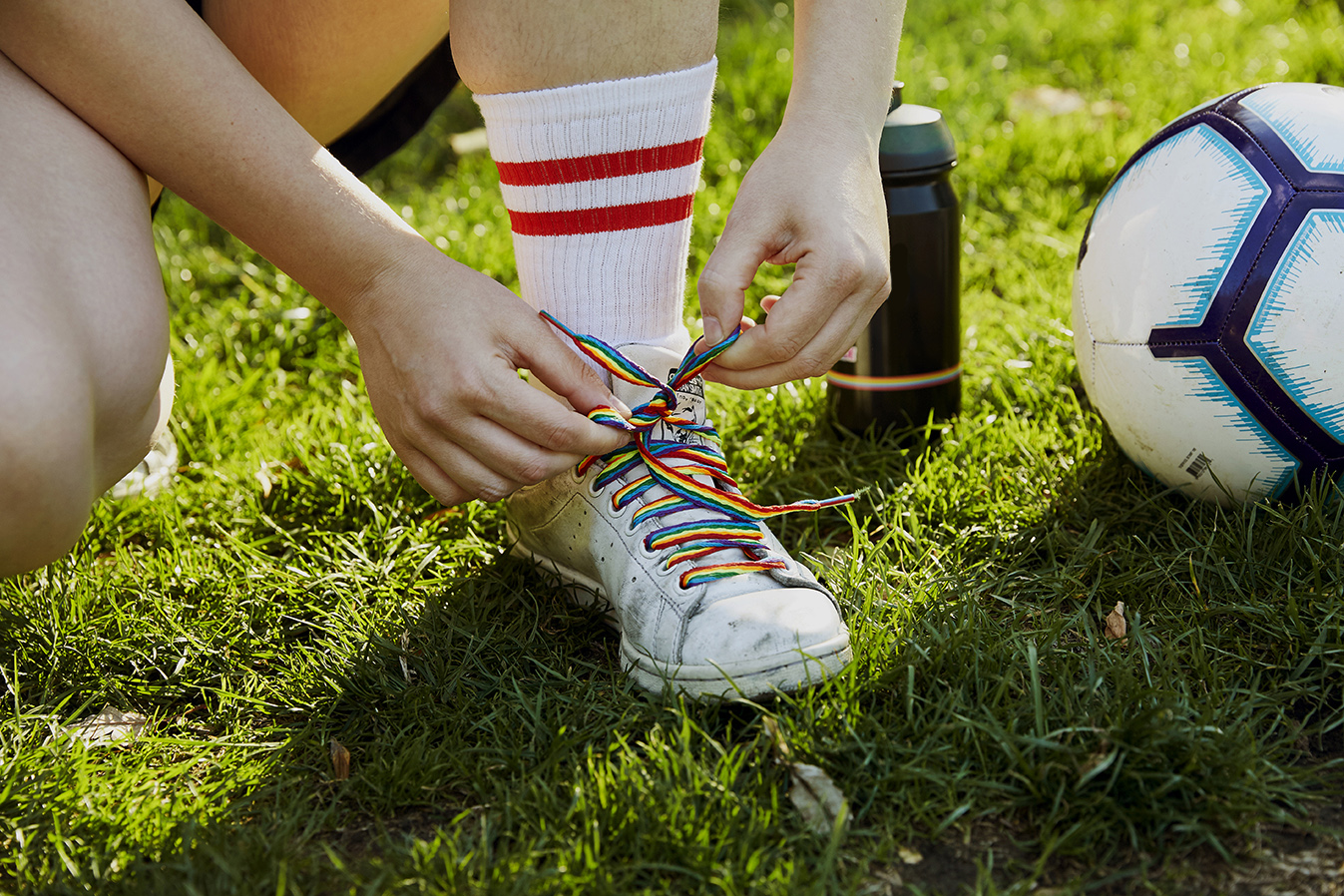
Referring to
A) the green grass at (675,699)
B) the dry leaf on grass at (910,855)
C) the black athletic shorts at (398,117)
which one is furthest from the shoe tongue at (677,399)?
the black athletic shorts at (398,117)

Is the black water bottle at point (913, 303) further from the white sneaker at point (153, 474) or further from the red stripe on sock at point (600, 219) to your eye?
the white sneaker at point (153, 474)

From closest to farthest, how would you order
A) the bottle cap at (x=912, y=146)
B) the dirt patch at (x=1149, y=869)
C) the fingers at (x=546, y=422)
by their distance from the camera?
the dirt patch at (x=1149, y=869)
the fingers at (x=546, y=422)
the bottle cap at (x=912, y=146)

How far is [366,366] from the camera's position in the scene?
4.72 ft

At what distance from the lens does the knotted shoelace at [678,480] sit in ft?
4.82

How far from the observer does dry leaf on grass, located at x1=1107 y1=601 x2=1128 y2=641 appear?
1503mm

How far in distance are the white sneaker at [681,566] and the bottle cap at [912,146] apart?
2.06 feet

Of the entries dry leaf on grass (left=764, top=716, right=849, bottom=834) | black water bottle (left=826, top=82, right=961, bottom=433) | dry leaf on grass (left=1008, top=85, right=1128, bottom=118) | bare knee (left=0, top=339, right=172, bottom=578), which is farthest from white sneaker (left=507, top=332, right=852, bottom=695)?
dry leaf on grass (left=1008, top=85, right=1128, bottom=118)

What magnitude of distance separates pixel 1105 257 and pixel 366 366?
1.18 metres

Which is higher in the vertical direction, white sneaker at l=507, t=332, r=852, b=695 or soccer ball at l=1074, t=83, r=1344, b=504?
soccer ball at l=1074, t=83, r=1344, b=504

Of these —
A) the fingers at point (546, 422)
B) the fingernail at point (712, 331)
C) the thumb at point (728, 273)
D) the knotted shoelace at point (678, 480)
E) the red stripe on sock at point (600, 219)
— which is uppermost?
the red stripe on sock at point (600, 219)

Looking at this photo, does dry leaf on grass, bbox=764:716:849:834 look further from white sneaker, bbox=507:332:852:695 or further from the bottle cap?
the bottle cap

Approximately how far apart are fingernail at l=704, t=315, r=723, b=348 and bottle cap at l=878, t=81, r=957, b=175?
653mm

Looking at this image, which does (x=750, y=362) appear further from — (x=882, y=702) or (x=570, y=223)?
(x=882, y=702)

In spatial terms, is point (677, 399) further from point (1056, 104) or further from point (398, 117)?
point (1056, 104)
